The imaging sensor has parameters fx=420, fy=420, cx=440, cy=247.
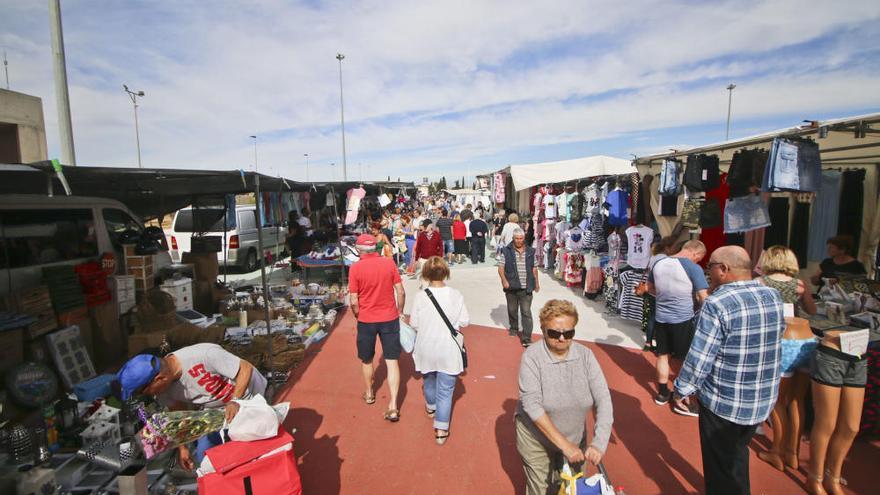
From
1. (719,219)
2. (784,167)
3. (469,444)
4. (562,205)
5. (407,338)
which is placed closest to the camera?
(469,444)

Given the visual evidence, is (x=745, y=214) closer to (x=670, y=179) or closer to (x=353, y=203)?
(x=670, y=179)

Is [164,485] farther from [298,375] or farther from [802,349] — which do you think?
[802,349]

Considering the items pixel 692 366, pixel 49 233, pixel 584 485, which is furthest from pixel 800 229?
pixel 49 233

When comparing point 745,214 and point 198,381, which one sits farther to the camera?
point 745,214

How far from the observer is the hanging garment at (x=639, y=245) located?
7074mm

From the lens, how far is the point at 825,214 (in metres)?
5.65

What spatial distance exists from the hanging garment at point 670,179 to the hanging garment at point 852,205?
1.91 meters

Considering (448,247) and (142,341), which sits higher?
(448,247)

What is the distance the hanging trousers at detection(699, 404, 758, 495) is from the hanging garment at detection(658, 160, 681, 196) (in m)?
4.62

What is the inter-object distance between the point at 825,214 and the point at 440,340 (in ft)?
18.7

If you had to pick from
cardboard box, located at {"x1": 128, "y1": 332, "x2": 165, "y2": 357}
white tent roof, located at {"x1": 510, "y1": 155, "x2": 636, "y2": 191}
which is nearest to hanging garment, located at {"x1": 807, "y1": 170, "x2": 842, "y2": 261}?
white tent roof, located at {"x1": 510, "y1": 155, "x2": 636, "y2": 191}

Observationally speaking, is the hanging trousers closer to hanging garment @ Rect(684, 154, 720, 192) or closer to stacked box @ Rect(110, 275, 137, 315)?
hanging garment @ Rect(684, 154, 720, 192)

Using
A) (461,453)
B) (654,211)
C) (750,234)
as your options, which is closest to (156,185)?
(461,453)

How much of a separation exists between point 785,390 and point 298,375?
5.08 metres
